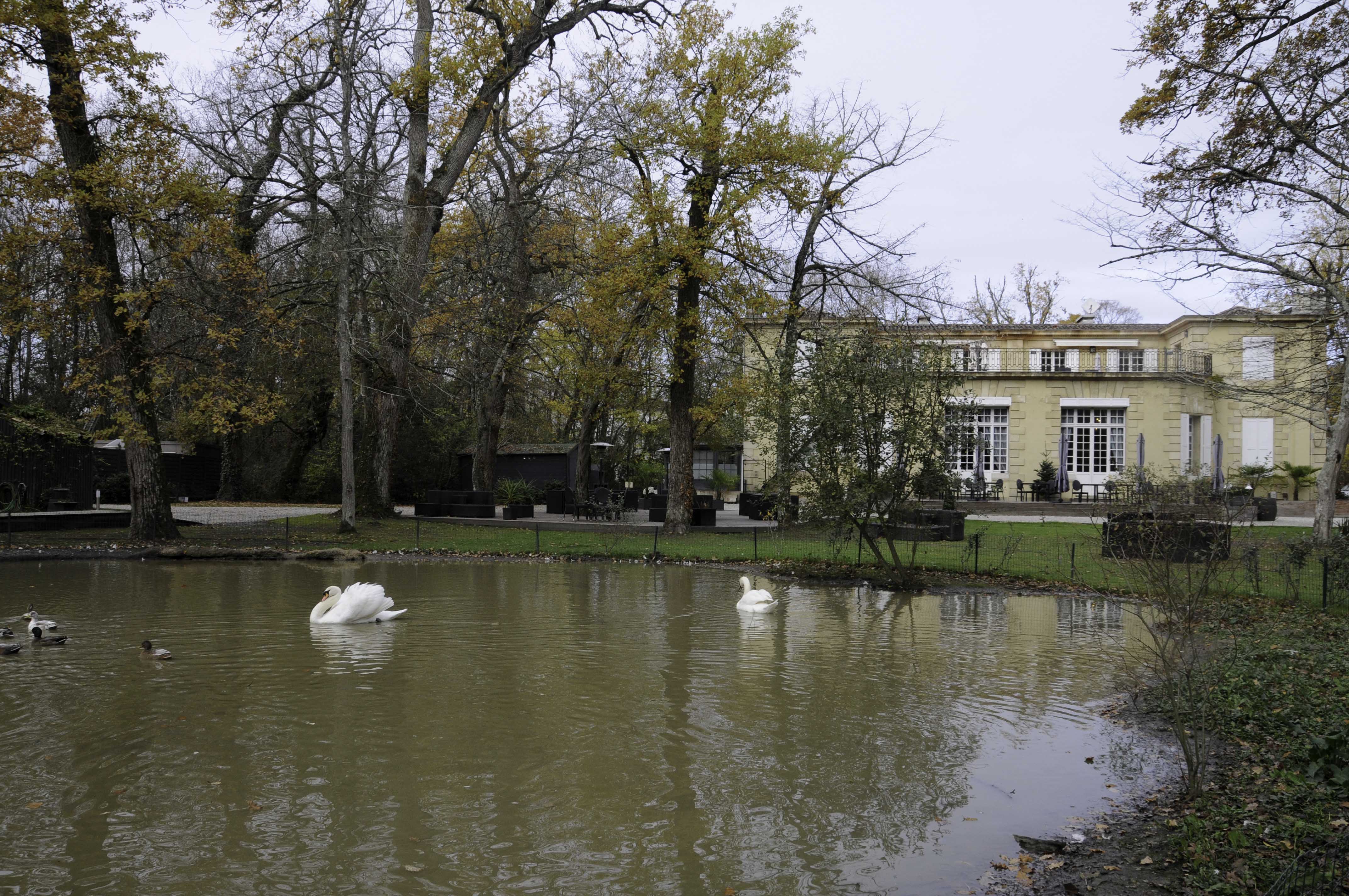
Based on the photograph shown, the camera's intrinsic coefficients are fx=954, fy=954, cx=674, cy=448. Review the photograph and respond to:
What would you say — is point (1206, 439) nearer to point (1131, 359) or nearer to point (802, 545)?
point (1131, 359)

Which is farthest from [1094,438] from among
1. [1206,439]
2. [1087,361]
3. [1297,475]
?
[1297,475]

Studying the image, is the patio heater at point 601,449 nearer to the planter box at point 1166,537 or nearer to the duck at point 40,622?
the planter box at point 1166,537

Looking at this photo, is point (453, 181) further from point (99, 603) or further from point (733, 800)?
point (733, 800)

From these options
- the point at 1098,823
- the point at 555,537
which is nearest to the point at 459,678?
the point at 1098,823

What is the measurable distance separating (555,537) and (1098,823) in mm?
17729

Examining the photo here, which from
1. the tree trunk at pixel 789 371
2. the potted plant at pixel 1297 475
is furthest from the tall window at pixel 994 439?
→ the tree trunk at pixel 789 371

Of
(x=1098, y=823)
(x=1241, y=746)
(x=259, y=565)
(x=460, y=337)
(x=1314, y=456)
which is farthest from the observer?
(x=1314, y=456)

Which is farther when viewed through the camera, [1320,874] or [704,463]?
[704,463]

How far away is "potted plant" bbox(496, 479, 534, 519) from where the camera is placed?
92.6 ft

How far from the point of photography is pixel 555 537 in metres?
22.6

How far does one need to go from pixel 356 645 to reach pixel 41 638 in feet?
10.3

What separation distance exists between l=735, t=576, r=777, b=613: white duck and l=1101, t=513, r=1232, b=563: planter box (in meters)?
4.31

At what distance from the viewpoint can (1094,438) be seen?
134ft

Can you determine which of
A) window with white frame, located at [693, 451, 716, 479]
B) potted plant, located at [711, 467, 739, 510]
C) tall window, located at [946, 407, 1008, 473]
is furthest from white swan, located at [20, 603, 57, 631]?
window with white frame, located at [693, 451, 716, 479]
